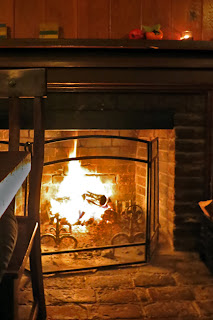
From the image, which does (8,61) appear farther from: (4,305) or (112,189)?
(4,305)

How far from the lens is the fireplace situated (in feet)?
7.10

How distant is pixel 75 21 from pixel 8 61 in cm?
54

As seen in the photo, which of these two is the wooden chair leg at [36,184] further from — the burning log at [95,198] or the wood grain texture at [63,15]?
the burning log at [95,198]

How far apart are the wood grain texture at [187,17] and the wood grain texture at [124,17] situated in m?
0.25

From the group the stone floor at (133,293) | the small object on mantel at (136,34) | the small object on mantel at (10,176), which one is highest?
the small object on mantel at (136,34)

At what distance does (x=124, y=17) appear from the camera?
237cm

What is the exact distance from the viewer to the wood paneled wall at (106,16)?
91.4 inches

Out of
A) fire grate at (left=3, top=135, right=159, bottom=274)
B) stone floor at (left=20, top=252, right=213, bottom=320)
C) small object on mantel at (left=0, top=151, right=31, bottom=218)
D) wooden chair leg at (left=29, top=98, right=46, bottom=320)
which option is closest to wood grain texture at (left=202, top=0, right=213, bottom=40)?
fire grate at (left=3, top=135, right=159, bottom=274)

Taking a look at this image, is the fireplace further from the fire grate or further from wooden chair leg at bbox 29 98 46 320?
wooden chair leg at bbox 29 98 46 320

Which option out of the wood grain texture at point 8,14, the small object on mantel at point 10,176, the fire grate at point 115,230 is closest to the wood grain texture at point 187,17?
the fire grate at point 115,230

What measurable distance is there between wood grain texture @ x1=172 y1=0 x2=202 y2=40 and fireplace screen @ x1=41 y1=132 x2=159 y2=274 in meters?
0.81

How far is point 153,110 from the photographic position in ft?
8.18

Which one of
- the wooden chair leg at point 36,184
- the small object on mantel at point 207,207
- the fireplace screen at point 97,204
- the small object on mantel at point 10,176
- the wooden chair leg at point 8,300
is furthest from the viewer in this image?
the fireplace screen at point 97,204

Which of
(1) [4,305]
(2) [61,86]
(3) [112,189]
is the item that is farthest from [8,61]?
(1) [4,305]
